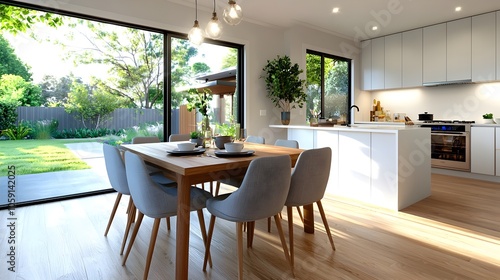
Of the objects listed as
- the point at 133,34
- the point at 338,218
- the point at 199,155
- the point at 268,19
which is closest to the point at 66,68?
the point at 133,34

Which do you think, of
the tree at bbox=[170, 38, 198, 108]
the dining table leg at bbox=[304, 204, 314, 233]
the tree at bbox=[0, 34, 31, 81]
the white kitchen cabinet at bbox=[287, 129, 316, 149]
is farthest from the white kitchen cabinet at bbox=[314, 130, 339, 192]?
the tree at bbox=[0, 34, 31, 81]

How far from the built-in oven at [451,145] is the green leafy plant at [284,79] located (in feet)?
8.10

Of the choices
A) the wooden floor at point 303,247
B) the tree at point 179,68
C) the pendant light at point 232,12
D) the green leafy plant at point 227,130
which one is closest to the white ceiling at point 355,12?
the tree at point 179,68

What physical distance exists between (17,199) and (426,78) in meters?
6.69

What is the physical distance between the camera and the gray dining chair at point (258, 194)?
170 cm

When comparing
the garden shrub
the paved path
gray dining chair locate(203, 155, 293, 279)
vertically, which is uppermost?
the garden shrub

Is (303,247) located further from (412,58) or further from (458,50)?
(412,58)

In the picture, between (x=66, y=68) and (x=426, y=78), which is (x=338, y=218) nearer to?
(x=66, y=68)

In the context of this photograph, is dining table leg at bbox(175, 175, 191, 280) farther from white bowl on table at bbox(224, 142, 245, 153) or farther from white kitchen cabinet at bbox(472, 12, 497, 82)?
white kitchen cabinet at bbox(472, 12, 497, 82)

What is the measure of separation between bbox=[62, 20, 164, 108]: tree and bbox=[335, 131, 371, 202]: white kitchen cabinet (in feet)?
8.72

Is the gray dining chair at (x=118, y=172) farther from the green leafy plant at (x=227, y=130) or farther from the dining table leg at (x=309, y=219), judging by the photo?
the dining table leg at (x=309, y=219)

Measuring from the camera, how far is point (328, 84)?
6.23 meters

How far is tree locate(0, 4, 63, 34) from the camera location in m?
3.29

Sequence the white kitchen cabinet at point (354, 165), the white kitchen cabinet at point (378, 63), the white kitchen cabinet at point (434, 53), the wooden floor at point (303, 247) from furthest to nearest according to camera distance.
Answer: the white kitchen cabinet at point (378, 63)
the white kitchen cabinet at point (434, 53)
the white kitchen cabinet at point (354, 165)
the wooden floor at point (303, 247)
